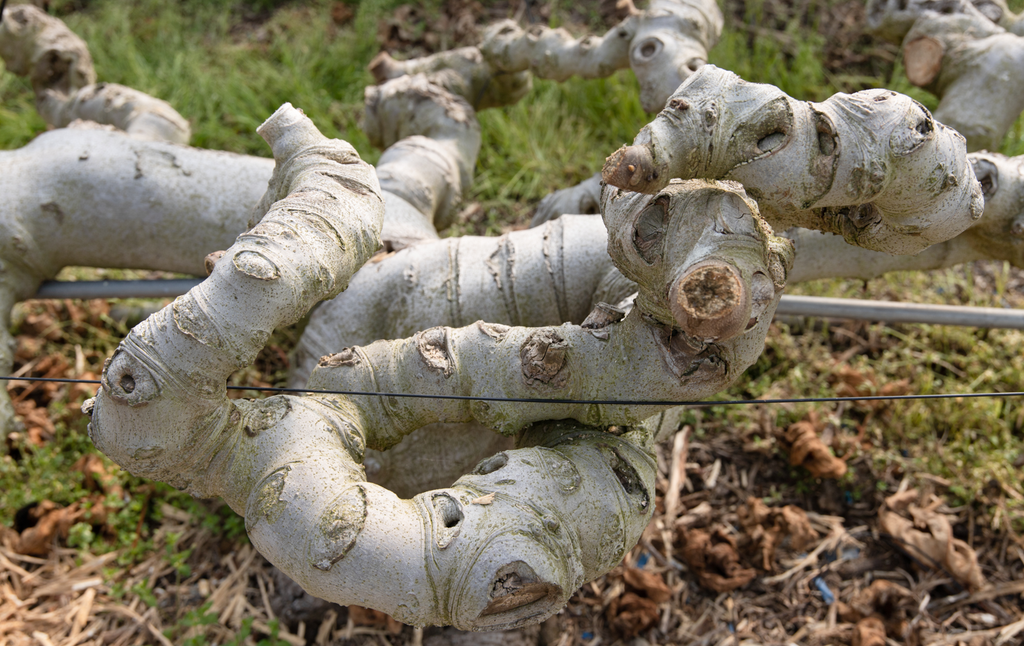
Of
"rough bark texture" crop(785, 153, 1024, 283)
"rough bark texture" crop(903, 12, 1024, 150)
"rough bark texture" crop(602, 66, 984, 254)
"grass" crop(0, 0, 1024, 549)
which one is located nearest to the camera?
"rough bark texture" crop(602, 66, 984, 254)

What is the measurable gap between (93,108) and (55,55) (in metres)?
0.30

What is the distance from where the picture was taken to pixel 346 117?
12.6ft

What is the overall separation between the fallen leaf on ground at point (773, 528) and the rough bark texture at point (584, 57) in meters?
1.25

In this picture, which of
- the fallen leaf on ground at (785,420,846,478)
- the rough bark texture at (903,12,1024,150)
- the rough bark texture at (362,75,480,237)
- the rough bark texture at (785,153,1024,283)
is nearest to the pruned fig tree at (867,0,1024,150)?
the rough bark texture at (903,12,1024,150)

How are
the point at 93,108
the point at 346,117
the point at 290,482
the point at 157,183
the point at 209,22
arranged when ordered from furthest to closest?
the point at 209,22, the point at 346,117, the point at 93,108, the point at 157,183, the point at 290,482

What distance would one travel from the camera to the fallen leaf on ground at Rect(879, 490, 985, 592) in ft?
7.63

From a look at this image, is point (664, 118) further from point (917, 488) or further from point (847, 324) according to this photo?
point (847, 324)

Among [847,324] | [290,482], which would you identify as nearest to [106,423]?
[290,482]

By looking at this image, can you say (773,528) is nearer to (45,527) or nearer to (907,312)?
(907,312)

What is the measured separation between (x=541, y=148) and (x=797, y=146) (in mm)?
2428

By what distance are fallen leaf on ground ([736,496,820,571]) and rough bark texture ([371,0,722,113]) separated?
1.25 m

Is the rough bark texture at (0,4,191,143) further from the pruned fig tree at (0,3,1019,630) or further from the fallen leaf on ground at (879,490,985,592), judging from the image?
the fallen leaf on ground at (879,490,985,592)

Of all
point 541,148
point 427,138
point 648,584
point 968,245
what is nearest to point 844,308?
point 968,245

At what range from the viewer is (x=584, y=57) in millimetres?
2645
